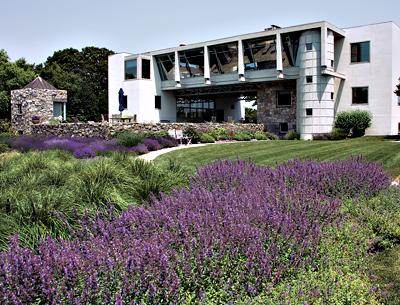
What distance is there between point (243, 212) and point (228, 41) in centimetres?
2877

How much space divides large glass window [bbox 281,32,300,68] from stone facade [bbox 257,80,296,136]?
147 cm

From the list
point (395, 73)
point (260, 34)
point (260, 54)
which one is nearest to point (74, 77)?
point (260, 54)

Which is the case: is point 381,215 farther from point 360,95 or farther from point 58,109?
point 58,109

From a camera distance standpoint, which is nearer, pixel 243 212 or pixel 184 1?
pixel 243 212

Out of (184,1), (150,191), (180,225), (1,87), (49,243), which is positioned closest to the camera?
(49,243)

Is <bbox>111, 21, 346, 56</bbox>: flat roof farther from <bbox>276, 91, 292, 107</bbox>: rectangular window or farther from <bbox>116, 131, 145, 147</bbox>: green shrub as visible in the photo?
<bbox>116, 131, 145, 147</bbox>: green shrub

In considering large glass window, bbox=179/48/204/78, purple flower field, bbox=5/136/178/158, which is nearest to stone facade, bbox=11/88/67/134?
large glass window, bbox=179/48/204/78

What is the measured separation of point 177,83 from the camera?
35.2 m

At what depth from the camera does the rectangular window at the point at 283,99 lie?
30.3 meters

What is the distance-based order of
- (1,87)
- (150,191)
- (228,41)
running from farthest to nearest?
(1,87), (228,41), (150,191)

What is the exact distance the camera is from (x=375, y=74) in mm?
27344

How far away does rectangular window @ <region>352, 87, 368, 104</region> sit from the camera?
27.9 metres

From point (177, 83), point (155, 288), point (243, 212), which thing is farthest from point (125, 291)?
point (177, 83)

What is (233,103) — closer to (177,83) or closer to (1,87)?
(177,83)
